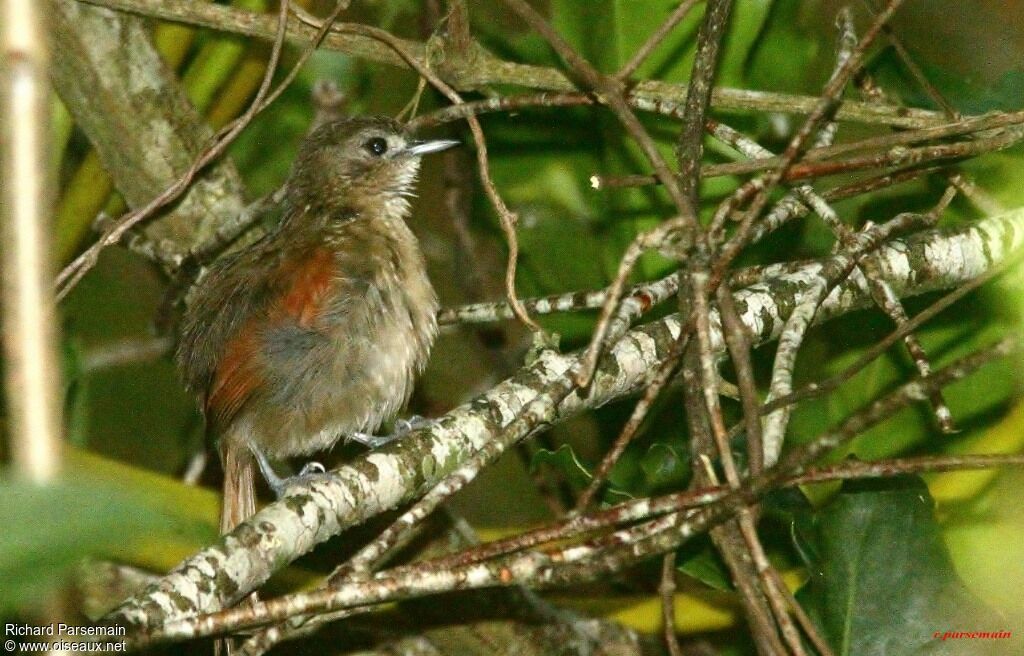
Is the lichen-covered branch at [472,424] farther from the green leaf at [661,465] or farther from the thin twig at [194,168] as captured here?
the thin twig at [194,168]

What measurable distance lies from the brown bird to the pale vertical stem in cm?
275

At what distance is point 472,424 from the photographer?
9.23 ft

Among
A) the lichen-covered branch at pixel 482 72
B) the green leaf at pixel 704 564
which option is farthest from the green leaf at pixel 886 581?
the lichen-covered branch at pixel 482 72

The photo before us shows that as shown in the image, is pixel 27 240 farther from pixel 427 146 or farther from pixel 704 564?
pixel 427 146

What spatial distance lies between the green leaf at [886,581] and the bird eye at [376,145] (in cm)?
206

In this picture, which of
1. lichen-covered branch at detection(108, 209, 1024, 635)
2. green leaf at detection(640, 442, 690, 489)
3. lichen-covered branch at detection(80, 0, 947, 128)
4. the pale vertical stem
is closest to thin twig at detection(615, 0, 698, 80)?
lichen-covered branch at detection(80, 0, 947, 128)

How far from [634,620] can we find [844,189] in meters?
1.45

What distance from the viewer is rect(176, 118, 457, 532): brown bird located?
357 cm

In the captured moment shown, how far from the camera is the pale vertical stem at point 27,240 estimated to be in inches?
27.7

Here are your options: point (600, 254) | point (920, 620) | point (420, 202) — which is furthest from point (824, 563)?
point (420, 202)

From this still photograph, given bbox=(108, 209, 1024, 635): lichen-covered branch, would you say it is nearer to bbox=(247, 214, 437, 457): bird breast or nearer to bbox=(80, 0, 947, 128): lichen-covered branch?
bbox=(80, 0, 947, 128): lichen-covered branch

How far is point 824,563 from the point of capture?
9.89 ft

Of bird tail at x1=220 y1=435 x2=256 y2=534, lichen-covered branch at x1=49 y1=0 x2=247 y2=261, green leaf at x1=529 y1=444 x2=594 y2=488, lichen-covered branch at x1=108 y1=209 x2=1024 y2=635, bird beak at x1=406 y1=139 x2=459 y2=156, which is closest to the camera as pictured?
lichen-covered branch at x1=108 y1=209 x2=1024 y2=635

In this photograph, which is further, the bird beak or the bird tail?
the bird beak
